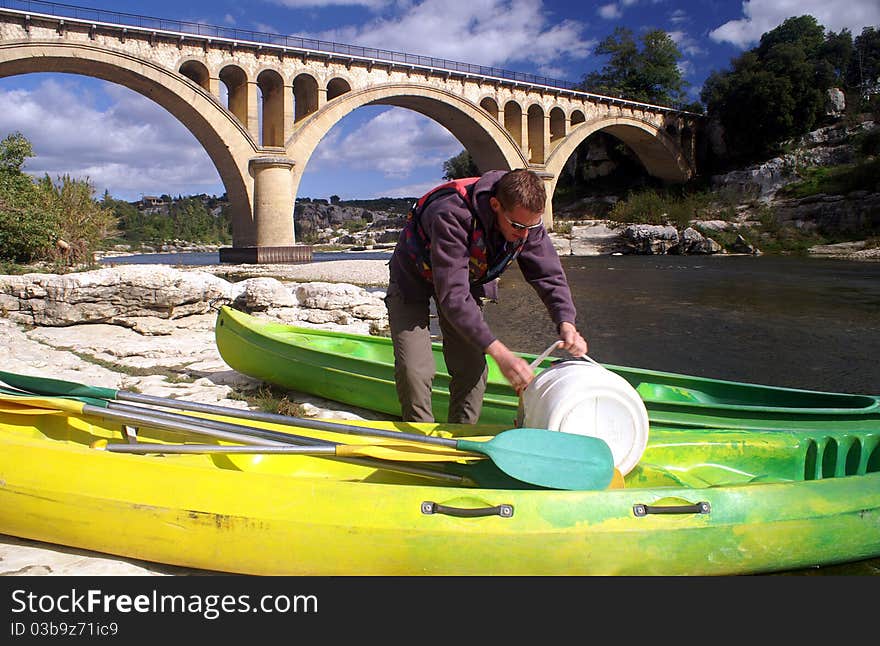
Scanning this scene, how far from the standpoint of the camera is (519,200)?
2.39 meters

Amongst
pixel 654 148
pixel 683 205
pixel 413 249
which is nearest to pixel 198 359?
pixel 413 249

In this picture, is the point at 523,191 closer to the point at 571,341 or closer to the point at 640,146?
the point at 571,341

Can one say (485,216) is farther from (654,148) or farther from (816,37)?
(816,37)

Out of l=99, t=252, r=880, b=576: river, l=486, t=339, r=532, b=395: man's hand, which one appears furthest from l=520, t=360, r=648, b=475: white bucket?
l=99, t=252, r=880, b=576: river

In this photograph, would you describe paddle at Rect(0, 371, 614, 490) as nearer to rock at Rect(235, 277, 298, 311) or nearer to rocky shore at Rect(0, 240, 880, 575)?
rocky shore at Rect(0, 240, 880, 575)

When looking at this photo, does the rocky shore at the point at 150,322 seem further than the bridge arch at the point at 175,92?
No

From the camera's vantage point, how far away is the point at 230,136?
926 inches

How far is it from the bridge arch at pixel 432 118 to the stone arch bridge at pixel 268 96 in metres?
0.05

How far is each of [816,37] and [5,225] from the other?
48681 mm

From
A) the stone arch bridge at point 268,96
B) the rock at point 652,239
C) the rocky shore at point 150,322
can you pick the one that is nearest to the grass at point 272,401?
the rocky shore at point 150,322

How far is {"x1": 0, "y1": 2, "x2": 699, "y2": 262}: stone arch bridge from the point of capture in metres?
19.8

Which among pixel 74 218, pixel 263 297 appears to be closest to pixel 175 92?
pixel 74 218

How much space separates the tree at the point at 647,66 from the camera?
45.7m

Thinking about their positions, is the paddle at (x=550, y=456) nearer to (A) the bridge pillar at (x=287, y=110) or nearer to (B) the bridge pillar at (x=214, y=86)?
(B) the bridge pillar at (x=214, y=86)
